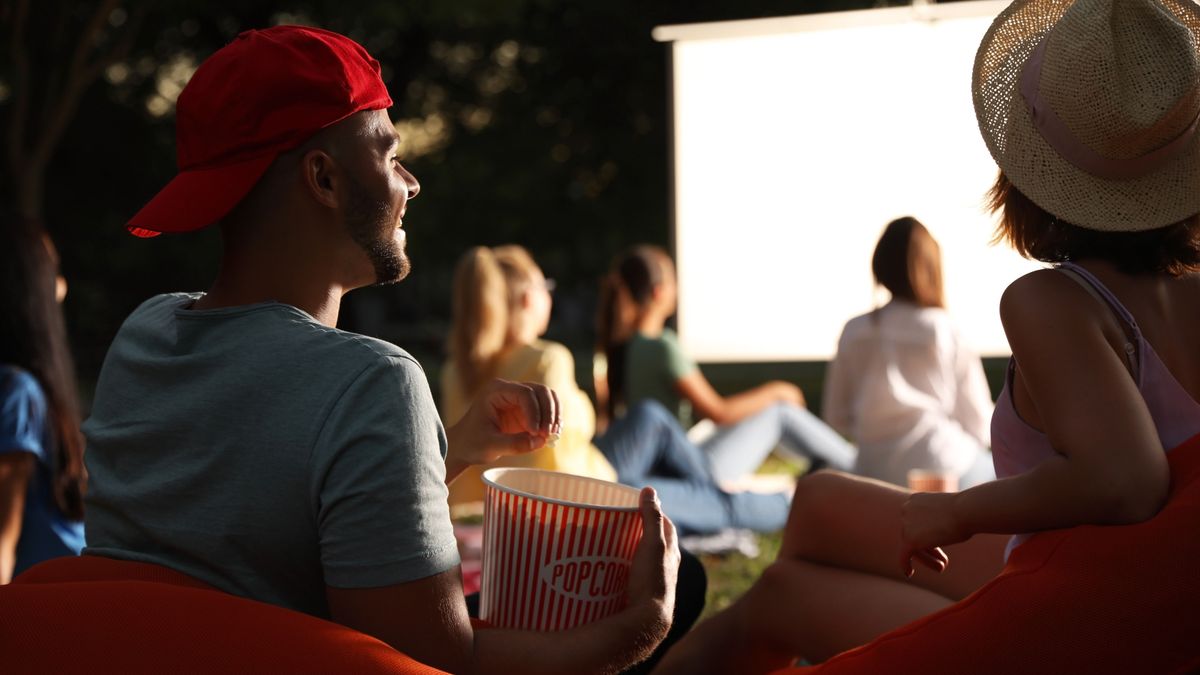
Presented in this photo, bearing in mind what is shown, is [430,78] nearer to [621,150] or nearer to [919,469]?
[621,150]

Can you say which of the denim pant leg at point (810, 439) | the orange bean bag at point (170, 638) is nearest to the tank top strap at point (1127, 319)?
the orange bean bag at point (170, 638)

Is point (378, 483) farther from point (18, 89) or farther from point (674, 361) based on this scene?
point (18, 89)

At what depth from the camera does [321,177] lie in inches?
71.2

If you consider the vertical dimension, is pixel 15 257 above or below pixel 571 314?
above

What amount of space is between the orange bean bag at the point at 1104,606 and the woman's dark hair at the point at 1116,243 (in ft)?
0.96

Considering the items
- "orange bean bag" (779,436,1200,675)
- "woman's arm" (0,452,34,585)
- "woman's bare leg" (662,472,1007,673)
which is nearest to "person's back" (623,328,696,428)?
"woman's arm" (0,452,34,585)

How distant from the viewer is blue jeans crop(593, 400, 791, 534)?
6.13 m

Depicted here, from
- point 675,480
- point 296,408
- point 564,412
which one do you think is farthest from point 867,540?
point 675,480

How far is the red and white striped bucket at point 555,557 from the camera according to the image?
73.1 inches

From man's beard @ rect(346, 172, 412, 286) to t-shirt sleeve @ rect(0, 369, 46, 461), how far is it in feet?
5.23

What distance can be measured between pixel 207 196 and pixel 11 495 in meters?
1.66

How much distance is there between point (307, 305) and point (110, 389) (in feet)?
1.07

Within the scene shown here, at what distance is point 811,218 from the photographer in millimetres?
6949

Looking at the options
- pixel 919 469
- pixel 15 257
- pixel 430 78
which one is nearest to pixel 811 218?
pixel 919 469
